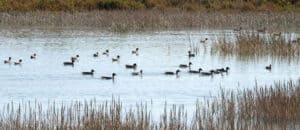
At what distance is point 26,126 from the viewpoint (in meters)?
10.9

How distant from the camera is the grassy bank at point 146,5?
146 ft

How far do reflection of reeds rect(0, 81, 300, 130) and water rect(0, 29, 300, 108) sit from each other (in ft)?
8.52

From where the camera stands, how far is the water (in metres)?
17.3

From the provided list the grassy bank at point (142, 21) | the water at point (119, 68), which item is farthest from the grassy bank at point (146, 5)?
the water at point (119, 68)

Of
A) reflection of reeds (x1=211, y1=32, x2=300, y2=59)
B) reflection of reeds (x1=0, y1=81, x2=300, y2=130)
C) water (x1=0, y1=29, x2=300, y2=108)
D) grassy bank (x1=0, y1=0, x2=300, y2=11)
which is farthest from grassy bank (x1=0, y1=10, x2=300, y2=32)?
reflection of reeds (x1=0, y1=81, x2=300, y2=130)

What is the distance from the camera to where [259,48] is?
25.1m

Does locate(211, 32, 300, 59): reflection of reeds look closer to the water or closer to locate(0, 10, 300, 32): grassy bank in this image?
the water

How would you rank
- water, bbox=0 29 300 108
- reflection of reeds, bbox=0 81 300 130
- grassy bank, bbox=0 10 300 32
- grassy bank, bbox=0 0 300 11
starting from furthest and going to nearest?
grassy bank, bbox=0 0 300 11
grassy bank, bbox=0 10 300 32
water, bbox=0 29 300 108
reflection of reeds, bbox=0 81 300 130

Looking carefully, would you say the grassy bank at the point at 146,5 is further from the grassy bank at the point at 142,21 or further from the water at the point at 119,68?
the water at the point at 119,68

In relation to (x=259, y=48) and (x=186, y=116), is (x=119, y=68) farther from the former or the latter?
(x=186, y=116)

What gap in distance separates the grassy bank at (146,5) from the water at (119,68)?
1068 centimetres

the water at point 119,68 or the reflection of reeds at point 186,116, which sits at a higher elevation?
the water at point 119,68

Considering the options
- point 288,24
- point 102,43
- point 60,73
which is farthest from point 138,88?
point 288,24

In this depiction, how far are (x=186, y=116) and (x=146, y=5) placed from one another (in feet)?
Result: 116
